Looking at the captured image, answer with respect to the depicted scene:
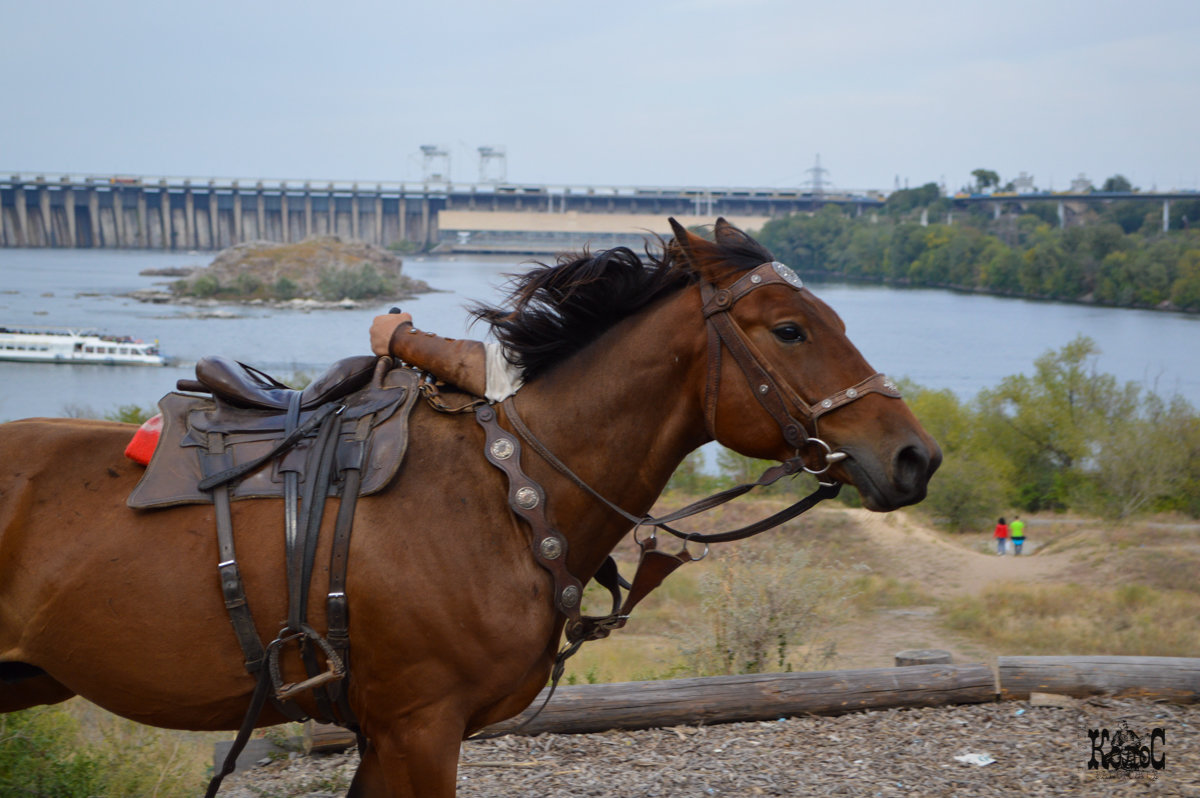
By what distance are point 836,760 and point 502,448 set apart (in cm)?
298

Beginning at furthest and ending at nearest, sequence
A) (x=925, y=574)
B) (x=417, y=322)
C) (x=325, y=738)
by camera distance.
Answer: (x=417, y=322) → (x=925, y=574) → (x=325, y=738)

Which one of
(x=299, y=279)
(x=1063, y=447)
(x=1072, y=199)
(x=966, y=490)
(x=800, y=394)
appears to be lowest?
(x=966, y=490)

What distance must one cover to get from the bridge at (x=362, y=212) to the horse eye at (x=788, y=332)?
4788cm

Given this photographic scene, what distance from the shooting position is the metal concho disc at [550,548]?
2361 mm

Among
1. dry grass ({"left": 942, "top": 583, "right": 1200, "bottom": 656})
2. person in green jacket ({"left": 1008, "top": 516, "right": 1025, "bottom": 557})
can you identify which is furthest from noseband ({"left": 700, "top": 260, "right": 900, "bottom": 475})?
person in green jacket ({"left": 1008, "top": 516, "right": 1025, "bottom": 557})

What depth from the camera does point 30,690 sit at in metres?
2.62

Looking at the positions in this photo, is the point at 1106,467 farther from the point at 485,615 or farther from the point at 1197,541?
the point at 485,615

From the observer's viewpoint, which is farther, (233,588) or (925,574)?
(925,574)

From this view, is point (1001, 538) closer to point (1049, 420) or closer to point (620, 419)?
point (1049, 420)

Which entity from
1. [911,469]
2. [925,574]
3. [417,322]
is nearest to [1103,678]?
[911,469]

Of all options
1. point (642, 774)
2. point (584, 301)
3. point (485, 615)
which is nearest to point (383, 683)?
point (485, 615)

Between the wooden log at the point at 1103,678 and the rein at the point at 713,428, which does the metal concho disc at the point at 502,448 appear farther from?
the wooden log at the point at 1103,678

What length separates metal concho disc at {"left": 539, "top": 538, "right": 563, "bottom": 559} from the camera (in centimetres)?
236

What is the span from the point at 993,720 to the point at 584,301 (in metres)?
3.82
